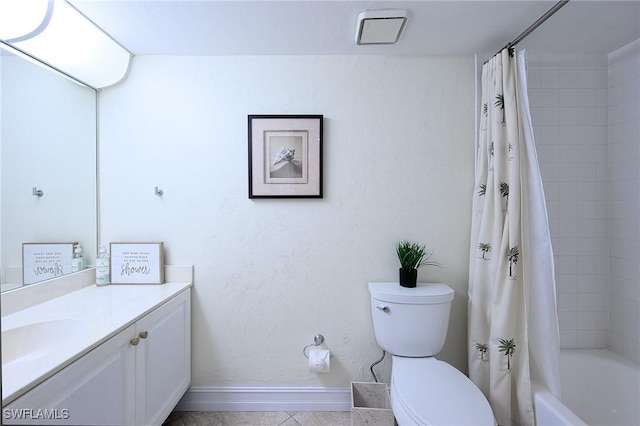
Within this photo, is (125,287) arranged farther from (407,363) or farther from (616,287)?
(616,287)

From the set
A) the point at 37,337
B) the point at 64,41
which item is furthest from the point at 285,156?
the point at 37,337

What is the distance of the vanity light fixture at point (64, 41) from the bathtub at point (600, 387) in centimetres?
302

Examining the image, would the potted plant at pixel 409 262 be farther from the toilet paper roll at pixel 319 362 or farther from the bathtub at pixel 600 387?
the bathtub at pixel 600 387

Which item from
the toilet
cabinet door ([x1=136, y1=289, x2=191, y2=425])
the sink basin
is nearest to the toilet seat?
the toilet

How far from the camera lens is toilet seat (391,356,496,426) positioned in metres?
1.27

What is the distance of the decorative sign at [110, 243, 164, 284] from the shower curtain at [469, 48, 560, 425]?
1793mm

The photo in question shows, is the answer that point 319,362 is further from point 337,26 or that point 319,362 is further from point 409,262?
point 337,26

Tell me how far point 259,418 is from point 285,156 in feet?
4.90

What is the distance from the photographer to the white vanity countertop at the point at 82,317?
38.3 inches

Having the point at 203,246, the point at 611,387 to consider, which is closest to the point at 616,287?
the point at 611,387

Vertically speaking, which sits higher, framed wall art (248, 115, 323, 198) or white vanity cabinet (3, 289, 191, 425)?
framed wall art (248, 115, 323, 198)

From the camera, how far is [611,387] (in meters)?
1.79

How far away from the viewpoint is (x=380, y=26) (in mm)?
1573

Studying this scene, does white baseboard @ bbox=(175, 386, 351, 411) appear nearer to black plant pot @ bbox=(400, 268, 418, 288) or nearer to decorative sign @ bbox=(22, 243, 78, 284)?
black plant pot @ bbox=(400, 268, 418, 288)
